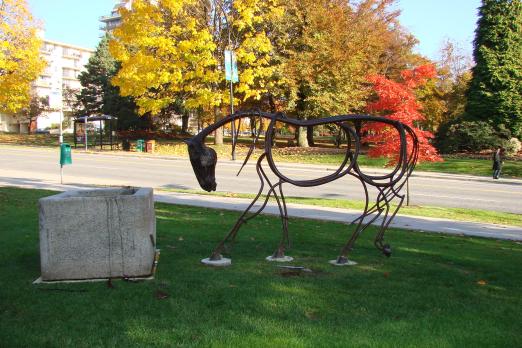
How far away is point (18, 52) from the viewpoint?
19562 mm

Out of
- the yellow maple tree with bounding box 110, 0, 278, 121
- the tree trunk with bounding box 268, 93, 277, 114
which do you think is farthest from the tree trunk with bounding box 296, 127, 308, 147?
the yellow maple tree with bounding box 110, 0, 278, 121

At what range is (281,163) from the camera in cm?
2966

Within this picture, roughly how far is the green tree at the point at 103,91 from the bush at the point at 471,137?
2853 cm

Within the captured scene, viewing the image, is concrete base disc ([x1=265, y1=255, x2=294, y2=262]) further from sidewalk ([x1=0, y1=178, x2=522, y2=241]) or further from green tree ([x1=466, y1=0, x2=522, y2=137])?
green tree ([x1=466, y1=0, x2=522, y2=137])

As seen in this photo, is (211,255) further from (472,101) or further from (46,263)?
(472,101)

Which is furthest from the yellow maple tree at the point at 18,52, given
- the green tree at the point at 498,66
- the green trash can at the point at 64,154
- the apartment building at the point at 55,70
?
the apartment building at the point at 55,70

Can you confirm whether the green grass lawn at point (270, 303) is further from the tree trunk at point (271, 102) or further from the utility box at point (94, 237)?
the tree trunk at point (271, 102)

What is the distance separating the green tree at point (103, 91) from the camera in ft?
161

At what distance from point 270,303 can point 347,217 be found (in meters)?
7.25

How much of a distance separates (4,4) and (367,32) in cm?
2856

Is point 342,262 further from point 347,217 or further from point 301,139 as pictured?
point 301,139

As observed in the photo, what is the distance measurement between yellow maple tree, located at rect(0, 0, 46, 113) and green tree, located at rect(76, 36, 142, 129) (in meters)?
27.6

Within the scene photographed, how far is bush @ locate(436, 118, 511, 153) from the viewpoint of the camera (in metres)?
32.5

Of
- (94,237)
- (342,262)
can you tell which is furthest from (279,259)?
(94,237)
